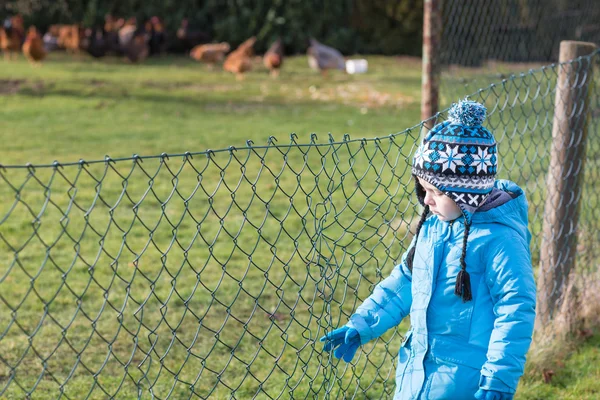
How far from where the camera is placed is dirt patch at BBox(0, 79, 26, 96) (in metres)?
12.8

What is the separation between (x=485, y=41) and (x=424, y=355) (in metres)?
14.2

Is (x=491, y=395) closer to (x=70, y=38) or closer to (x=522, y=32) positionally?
(x=522, y=32)

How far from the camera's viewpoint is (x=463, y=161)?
2.35 m

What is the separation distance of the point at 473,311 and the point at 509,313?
0.46 feet

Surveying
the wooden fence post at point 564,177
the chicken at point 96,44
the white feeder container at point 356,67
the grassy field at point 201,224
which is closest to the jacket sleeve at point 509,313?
the grassy field at point 201,224

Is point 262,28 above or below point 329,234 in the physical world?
below

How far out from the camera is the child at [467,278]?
2295mm

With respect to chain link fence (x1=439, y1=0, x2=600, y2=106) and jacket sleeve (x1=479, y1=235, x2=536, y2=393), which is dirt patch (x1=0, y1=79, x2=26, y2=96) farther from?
jacket sleeve (x1=479, y1=235, x2=536, y2=393)

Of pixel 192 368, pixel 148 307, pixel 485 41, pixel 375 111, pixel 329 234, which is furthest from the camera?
pixel 485 41

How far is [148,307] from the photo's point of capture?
4.76 metres

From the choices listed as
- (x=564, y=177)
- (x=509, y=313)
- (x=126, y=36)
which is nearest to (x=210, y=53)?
(x=126, y=36)

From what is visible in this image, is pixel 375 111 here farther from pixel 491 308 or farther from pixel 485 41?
pixel 491 308

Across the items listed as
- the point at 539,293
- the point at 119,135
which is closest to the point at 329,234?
the point at 539,293

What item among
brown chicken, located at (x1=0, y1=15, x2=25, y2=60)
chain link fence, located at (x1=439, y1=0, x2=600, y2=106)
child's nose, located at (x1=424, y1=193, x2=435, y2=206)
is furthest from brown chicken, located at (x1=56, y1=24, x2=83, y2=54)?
child's nose, located at (x1=424, y1=193, x2=435, y2=206)
